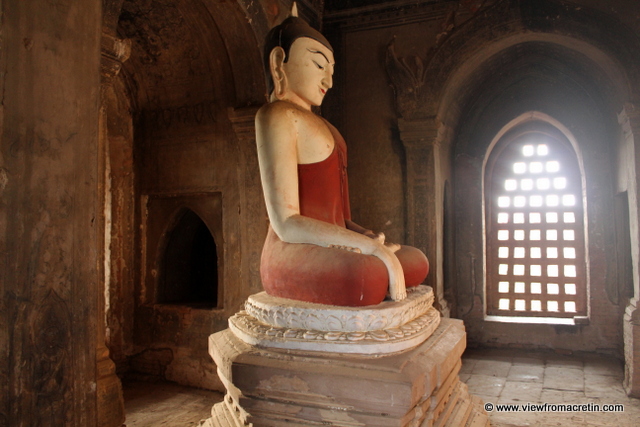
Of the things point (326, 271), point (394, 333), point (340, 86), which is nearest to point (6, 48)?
point (326, 271)

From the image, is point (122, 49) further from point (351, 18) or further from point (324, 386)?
point (351, 18)

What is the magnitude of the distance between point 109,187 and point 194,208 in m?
0.98

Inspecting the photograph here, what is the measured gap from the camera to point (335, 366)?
2072mm

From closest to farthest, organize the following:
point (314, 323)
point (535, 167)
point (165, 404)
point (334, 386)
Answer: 1. point (334, 386)
2. point (314, 323)
3. point (165, 404)
4. point (535, 167)

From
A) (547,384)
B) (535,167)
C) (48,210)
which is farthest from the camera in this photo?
(535,167)

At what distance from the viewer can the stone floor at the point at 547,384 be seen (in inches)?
159

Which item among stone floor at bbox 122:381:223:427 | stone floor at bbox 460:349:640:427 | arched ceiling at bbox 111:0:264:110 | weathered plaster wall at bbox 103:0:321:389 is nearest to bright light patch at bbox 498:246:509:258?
stone floor at bbox 460:349:640:427

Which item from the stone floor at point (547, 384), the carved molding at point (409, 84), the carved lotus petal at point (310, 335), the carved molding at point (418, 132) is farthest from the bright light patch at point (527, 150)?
the carved lotus petal at point (310, 335)

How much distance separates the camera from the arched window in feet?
21.0

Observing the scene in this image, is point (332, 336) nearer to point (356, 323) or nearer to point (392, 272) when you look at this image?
point (356, 323)

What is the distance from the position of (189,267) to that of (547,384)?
420 cm

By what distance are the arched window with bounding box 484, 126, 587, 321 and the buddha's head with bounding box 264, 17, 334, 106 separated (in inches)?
183

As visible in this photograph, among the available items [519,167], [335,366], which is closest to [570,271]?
[519,167]

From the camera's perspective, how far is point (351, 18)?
18.7 feet
